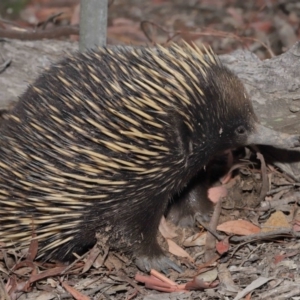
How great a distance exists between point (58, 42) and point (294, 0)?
11.5 feet

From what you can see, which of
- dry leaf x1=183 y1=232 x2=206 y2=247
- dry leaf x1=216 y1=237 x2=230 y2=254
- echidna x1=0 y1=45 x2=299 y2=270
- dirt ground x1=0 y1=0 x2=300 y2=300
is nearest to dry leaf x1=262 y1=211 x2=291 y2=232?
dirt ground x1=0 y1=0 x2=300 y2=300

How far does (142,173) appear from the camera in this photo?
11.8 feet

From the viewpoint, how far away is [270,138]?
3867mm

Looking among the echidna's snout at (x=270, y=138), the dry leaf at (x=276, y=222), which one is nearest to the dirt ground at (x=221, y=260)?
the dry leaf at (x=276, y=222)

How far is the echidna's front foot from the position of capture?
3895mm

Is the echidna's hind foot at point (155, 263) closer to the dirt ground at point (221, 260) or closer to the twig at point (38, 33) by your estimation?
the dirt ground at point (221, 260)

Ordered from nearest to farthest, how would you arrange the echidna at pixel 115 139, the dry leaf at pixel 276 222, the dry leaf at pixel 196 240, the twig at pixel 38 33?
the echidna at pixel 115 139
the dry leaf at pixel 276 222
the dry leaf at pixel 196 240
the twig at pixel 38 33

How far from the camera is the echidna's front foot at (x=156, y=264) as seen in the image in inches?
153

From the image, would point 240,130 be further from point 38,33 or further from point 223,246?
point 38,33

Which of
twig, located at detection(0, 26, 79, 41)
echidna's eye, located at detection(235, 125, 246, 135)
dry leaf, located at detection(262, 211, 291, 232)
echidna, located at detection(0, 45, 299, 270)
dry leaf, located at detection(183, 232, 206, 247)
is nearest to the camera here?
echidna, located at detection(0, 45, 299, 270)

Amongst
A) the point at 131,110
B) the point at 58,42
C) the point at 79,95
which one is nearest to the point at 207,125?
the point at 131,110

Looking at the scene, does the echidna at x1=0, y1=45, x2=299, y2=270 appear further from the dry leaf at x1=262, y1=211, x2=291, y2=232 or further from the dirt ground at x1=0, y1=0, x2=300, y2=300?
the dry leaf at x1=262, y1=211, x2=291, y2=232

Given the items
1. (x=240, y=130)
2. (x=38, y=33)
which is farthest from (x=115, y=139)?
(x=38, y=33)

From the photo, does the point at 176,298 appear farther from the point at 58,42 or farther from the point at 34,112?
the point at 58,42
